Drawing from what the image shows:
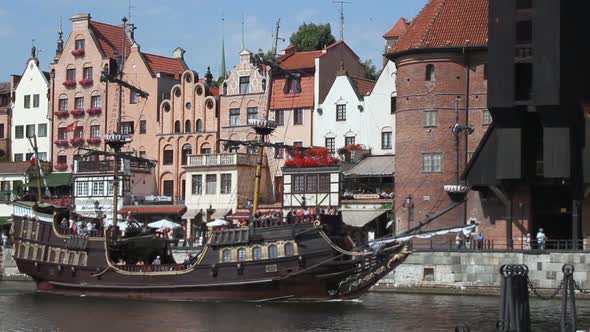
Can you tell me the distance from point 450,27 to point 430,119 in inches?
224

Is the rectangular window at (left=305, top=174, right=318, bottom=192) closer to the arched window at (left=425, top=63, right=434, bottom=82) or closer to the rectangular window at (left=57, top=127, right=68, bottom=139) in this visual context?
the arched window at (left=425, top=63, right=434, bottom=82)

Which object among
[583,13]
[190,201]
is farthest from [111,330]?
[190,201]

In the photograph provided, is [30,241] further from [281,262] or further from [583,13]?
[583,13]

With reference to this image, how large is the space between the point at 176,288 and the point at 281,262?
6384mm

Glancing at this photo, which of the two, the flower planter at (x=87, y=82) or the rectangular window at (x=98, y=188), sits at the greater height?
the flower planter at (x=87, y=82)

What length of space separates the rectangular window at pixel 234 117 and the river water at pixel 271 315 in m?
27.9

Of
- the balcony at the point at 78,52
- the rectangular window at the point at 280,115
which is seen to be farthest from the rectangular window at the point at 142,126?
the rectangular window at the point at 280,115

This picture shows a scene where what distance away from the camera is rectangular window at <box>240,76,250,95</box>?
274ft

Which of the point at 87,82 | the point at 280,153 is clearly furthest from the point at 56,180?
the point at 280,153

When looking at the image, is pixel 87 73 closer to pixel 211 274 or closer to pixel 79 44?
pixel 79 44

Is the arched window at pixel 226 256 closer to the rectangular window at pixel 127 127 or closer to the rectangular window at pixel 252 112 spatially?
the rectangular window at pixel 252 112

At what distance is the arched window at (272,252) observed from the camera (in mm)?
54031

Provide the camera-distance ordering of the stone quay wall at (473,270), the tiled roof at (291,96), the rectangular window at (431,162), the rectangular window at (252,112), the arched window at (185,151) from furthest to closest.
Answer: the arched window at (185,151)
the rectangular window at (252,112)
the tiled roof at (291,96)
the rectangular window at (431,162)
the stone quay wall at (473,270)

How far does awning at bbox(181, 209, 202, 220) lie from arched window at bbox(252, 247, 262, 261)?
27.9m
